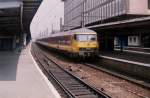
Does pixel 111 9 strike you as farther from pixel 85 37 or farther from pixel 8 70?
pixel 8 70

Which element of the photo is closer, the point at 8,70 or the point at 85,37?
the point at 8,70

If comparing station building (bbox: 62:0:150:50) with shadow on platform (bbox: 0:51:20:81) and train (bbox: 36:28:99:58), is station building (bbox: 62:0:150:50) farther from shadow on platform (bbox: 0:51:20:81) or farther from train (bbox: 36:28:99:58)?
shadow on platform (bbox: 0:51:20:81)

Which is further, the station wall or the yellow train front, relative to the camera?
the station wall

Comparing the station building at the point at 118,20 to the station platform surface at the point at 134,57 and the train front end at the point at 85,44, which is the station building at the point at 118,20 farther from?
the train front end at the point at 85,44

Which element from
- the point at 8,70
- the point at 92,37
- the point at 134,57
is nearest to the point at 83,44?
the point at 92,37

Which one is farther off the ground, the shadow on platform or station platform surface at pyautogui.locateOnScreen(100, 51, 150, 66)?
station platform surface at pyautogui.locateOnScreen(100, 51, 150, 66)

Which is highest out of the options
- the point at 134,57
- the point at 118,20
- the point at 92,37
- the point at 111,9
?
the point at 111,9

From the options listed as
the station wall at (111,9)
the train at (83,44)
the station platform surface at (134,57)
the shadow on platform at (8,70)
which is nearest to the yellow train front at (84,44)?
the train at (83,44)

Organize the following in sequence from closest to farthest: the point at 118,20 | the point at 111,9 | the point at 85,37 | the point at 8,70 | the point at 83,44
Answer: the point at 8,70
the point at 83,44
the point at 85,37
the point at 118,20
the point at 111,9

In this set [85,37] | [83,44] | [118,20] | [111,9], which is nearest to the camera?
[83,44]

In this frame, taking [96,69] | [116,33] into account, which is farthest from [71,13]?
[96,69]

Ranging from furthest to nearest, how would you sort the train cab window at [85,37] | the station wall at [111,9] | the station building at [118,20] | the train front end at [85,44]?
the station wall at [111,9] < the station building at [118,20] < the train cab window at [85,37] < the train front end at [85,44]

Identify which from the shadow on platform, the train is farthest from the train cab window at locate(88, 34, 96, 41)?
the shadow on platform

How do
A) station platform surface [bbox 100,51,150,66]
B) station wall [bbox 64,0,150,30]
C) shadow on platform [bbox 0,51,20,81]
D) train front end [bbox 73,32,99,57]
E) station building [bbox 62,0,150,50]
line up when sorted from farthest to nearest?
station wall [bbox 64,0,150,30] < station building [bbox 62,0,150,50] < train front end [bbox 73,32,99,57] < station platform surface [bbox 100,51,150,66] < shadow on platform [bbox 0,51,20,81]
